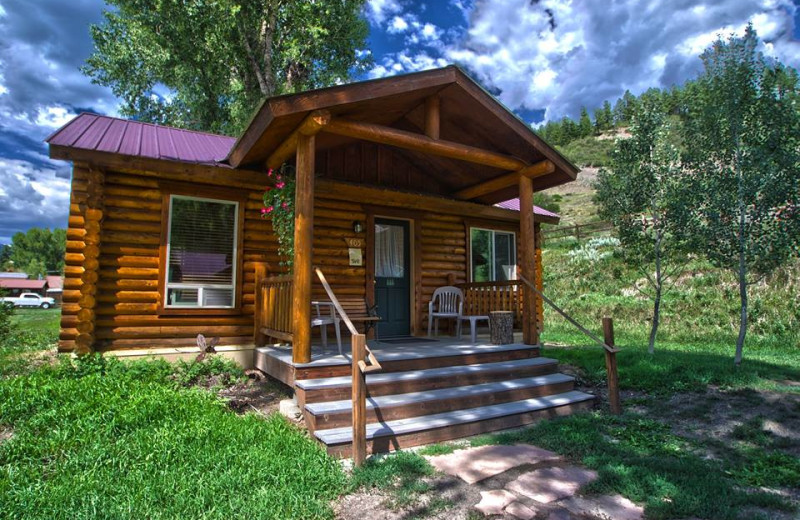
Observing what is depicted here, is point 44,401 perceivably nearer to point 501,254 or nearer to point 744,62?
point 501,254

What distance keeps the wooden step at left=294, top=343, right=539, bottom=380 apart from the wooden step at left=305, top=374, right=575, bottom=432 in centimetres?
39

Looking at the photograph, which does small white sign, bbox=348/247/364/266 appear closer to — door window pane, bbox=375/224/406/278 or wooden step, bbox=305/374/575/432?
door window pane, bbox=375/224/406/278

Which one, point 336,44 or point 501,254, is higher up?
point 336,44

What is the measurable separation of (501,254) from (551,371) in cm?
405

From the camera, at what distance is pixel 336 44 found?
1499cm

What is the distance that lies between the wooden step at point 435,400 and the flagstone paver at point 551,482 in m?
1.34

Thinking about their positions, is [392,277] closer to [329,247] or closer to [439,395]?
[329,247]

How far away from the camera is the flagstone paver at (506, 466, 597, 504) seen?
3102 mm

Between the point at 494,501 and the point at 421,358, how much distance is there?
2.35m

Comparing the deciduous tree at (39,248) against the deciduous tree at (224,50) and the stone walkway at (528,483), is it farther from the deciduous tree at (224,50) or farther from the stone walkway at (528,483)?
the stone walkway at (528,483)

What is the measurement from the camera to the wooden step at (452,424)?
3891mm

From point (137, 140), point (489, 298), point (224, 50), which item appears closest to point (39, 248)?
point (224, 50)

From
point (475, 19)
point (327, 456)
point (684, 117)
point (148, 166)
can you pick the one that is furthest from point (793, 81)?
point (475, 19)

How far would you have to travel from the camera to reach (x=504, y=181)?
7.46 m
